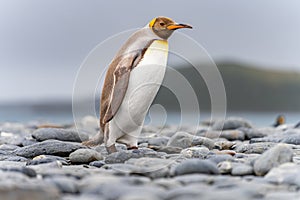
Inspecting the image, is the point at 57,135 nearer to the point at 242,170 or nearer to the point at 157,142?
the point at 157,142

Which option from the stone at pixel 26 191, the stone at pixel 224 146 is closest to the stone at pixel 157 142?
the stone at pixel 224 146

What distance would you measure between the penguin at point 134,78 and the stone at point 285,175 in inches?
56.9

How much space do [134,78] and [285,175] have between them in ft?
5.33

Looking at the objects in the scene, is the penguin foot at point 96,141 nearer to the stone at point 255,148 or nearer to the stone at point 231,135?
the stone at point 255,148

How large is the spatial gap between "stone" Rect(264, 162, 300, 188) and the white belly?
4.71ft

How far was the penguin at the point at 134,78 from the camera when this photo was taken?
409 cm

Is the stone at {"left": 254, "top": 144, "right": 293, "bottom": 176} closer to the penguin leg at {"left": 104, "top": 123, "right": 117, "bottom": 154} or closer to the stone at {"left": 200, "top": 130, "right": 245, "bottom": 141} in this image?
the penguin leg at {"left": 104, "top": 123, "right": 117, "bottom": 154}

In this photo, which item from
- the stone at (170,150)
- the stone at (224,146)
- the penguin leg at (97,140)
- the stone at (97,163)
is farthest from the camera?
the stone at (224,146)

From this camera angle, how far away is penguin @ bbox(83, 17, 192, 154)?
4086 millimetres

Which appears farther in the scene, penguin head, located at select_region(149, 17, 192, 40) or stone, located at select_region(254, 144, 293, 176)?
penguin head, located at select_region(149, 17, 192, 40)

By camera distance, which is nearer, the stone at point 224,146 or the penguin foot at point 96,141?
the penguin foot at point 96,141

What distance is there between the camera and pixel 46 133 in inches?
218

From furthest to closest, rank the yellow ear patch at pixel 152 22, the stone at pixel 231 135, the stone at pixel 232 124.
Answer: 1. the stone at pixel 232 124
2. the stone at pixel 231 135
3. the yellow ear patch at pixel 152 22

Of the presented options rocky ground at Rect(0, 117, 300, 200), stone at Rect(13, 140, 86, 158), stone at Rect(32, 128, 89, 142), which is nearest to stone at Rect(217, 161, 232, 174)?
rocky ground at Rect(0, 117, 300, 200)
